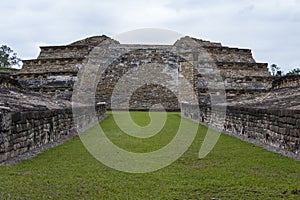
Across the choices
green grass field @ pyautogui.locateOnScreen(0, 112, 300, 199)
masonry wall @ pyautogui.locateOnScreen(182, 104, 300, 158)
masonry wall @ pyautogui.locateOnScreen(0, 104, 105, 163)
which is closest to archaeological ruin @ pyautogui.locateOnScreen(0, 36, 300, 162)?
masonry wall @ pyautogui.locateOnScreen(182, 104, 300, 158)

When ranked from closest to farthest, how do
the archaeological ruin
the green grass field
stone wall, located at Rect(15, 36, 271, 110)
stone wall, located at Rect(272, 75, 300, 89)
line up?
the green grass field → stone wall, located at Rect(272, 75, 300, 89) → the archaeological ruin → stone wall, located at Rect(15, 36, 271, 110)

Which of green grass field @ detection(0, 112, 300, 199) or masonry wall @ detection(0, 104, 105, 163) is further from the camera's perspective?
masonry wall @ detection(0, 104, 105, 163)

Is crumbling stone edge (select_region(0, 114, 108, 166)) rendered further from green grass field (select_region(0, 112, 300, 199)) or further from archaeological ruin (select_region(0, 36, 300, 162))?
archaeological ruin (select_region(0, 36, 300, 162))

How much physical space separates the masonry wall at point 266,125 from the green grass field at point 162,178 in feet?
1.42

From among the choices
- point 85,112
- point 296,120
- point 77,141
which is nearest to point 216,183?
point 296,120

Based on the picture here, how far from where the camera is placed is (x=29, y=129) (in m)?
6.23

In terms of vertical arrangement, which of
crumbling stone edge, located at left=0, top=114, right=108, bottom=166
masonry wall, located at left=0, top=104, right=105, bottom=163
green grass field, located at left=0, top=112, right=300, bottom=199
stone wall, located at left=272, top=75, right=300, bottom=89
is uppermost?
stone wall, located at left=272, top=75, right=300, bottom=89

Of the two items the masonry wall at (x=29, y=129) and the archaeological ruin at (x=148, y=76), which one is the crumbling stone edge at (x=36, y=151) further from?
the archaeological ruin at (x=148, y=76)

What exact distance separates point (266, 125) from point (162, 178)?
11.9 ft

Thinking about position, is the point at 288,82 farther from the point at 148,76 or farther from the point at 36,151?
the point at 148,76

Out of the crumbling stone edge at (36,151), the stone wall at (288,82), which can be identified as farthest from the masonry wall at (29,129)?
the stone wall at (288,82)

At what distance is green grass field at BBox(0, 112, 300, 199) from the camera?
390cm

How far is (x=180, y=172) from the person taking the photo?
16.3ft

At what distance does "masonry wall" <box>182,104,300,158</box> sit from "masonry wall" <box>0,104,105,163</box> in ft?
13.8
